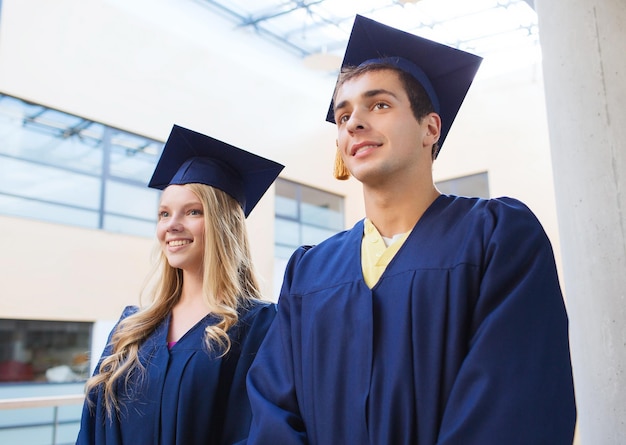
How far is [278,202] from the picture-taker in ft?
39.8

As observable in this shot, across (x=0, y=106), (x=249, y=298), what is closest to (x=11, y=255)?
(x=0, y=106)

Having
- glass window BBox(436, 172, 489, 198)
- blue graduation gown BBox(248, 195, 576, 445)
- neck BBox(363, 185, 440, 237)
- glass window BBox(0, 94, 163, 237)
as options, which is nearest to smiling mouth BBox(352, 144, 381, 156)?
neck BBox(363, 185, 440, 237)

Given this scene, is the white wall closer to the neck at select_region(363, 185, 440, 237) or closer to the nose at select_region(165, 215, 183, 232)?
the nose at select_region(165, 215, 183, 232)

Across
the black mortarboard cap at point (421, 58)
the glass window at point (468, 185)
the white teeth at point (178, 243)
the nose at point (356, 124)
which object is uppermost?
the glass window at point (468, 185)

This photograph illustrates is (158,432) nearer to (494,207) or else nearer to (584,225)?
(494,207)

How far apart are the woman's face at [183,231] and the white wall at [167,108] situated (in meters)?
6.34

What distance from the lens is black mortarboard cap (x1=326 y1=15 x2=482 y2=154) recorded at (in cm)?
173

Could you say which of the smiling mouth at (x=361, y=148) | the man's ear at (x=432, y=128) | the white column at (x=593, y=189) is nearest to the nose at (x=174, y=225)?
the smiling mouth at (x=361, y=148)

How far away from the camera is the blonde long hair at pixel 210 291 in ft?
6.85

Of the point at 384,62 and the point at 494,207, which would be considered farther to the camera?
the point at 384,62

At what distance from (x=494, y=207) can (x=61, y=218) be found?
27.2 feet

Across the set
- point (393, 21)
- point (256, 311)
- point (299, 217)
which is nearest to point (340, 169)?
point (256, 311)

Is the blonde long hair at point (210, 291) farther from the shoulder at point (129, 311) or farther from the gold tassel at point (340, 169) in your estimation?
the gold tassel at point (340, 169)

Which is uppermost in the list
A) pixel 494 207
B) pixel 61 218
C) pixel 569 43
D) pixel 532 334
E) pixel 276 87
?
pixel 276 87
